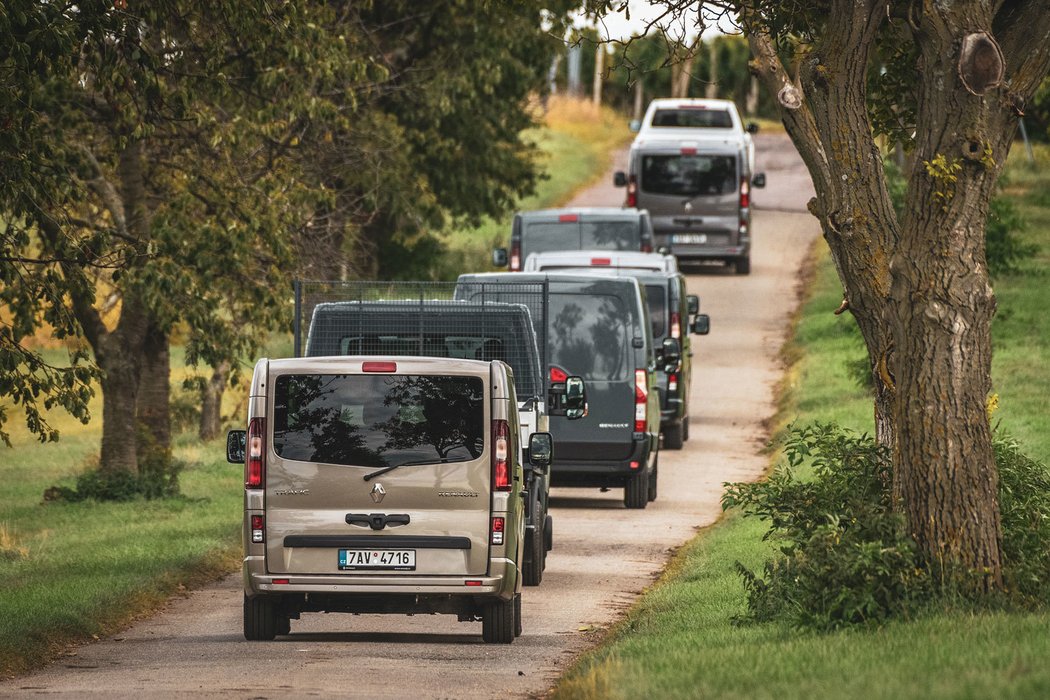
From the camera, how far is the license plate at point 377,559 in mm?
10672

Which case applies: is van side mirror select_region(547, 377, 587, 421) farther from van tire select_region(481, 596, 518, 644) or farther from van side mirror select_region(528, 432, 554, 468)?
van tire select_region(481, 596, 518, 644)

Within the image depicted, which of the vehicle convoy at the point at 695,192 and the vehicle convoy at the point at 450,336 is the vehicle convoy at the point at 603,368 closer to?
the vehicle convoy at the point at 450,336

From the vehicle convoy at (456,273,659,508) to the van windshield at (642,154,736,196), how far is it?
18.4m

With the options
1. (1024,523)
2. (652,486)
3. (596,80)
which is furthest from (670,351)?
(596,80)

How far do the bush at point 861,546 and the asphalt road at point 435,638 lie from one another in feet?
4.53

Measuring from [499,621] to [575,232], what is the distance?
1754 cm

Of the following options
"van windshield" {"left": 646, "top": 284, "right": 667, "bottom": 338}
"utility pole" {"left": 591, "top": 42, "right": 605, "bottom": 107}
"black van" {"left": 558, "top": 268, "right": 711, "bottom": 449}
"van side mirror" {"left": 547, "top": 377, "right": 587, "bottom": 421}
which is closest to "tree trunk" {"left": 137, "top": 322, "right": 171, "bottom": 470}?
"black van" {"left": 558, "top": 268, "right": 711, "bottom": 449}

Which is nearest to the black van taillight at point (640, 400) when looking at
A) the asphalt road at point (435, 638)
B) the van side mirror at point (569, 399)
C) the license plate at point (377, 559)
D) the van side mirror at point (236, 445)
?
the asphalt road at point (435, 638)

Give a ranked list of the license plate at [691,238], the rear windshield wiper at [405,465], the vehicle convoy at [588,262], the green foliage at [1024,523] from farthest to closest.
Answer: the license plate at [691,238] < the vehicle convoy at [588,262] < the rear windshield wiper at [405,465] < the green foliage at [1024,523]

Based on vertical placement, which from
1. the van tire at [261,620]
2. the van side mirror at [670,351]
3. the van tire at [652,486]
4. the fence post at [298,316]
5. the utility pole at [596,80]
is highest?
the utility pole at [596,80]

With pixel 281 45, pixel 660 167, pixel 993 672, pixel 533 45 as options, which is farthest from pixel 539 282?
pixel 660 167

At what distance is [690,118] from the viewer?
42.3 meters

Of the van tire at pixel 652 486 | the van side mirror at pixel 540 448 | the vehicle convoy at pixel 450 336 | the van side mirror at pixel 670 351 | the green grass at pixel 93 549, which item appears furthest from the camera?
the van side mirror at pixel 670 351

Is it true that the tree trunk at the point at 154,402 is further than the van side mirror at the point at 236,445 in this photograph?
Yes
